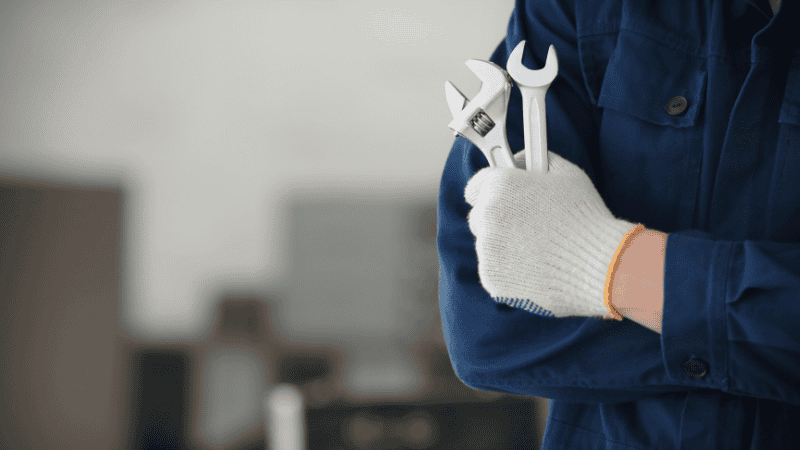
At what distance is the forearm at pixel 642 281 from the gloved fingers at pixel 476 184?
0.47ft

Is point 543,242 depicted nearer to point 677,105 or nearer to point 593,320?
point 593,320

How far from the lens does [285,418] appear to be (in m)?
3.26

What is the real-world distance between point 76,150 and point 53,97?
0.34 meters

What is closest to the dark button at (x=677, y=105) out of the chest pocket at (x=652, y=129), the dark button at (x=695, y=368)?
the chest pocket at (x=652, y=129)

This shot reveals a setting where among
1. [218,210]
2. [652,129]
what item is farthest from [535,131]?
[218,210]

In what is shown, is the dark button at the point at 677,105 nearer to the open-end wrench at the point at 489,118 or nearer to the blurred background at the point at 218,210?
the open-end wrench at the point at 489,118

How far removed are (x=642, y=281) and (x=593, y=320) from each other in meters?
0.06

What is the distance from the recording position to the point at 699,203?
1.90 feet

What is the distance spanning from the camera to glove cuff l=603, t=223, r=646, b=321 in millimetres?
516

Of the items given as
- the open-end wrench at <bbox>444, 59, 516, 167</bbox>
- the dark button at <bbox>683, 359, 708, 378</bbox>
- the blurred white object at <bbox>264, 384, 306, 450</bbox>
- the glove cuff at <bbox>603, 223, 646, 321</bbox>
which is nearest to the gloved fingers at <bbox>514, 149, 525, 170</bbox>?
the open-end wrench at <bbox>444, 59, 516, 167</bbox>

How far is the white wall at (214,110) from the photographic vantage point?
3.46 m

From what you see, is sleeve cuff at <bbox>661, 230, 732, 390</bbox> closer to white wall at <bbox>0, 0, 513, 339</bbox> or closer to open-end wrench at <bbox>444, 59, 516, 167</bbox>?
open-end wrench at <bbox>444, 59, 516, 167</bbox>

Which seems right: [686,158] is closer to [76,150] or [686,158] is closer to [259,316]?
[259,316]

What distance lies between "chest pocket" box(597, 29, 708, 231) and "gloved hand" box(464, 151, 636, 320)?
0.07m
